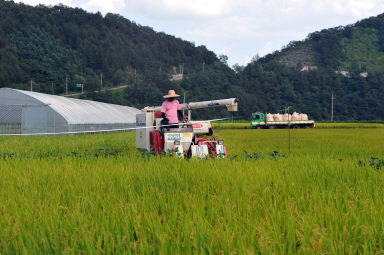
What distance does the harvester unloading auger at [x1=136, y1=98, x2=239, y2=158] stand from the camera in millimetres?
8015

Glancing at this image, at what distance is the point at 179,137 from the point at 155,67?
11853cm

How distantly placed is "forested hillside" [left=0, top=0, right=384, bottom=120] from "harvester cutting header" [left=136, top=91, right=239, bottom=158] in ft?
191

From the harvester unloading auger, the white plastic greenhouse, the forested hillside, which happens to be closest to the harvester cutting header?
the harvester unloading auger

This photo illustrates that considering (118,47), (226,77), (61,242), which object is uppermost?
(118,47)

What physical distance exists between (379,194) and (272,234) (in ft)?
7.20

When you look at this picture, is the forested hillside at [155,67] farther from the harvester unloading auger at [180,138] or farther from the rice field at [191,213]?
the rice field at [191,213]

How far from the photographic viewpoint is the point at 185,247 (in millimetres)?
2334

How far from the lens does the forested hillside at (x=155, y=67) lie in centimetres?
8238

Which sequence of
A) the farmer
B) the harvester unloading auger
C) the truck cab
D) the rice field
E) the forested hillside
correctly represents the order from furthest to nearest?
the forested hillside → the truck cab → the farmer → the harvester unloading auger → the rice field

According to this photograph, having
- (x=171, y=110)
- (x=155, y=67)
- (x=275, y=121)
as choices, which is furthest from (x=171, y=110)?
(x=155, y=67)

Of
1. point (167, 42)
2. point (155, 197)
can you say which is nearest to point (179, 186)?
point (155, 197)

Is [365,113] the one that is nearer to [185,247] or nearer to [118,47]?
[118,47]

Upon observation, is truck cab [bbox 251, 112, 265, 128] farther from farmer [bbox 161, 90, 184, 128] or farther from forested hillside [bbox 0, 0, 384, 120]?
farmer [bbox 161, 90, 184, 128]

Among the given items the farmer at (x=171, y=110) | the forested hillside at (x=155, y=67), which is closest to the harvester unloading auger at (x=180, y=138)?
the farmer at (x=171, y=110)
